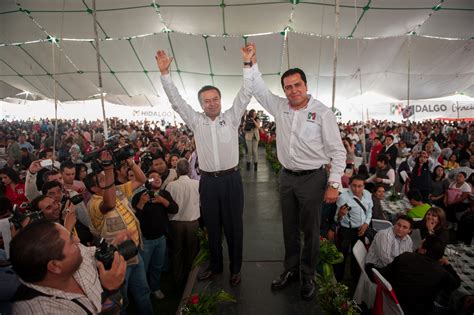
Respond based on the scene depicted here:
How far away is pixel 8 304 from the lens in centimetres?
216

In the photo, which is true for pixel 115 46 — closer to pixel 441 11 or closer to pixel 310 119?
pixel 441 11

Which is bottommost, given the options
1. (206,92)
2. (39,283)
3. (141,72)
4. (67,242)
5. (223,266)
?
(223,266)

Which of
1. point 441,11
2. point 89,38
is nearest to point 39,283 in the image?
point 441,11

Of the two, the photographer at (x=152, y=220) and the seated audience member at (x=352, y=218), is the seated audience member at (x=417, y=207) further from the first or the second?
the photographer at (x=152, y=220)

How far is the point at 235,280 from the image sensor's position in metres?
2.80

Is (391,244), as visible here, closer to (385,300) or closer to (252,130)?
(385,300)

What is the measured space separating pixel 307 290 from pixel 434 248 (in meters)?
1.66

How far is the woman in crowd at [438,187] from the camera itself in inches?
241

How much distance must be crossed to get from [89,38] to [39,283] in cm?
1645

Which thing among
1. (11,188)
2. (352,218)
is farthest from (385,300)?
(11,188)

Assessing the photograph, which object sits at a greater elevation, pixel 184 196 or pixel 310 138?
pixel 310 138

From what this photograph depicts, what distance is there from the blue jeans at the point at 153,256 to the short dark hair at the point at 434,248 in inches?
115

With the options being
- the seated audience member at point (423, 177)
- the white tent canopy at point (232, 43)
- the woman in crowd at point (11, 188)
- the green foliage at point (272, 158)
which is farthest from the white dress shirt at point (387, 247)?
the white tent canopy at point (232, 43)

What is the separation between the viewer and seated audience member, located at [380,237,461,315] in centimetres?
274
